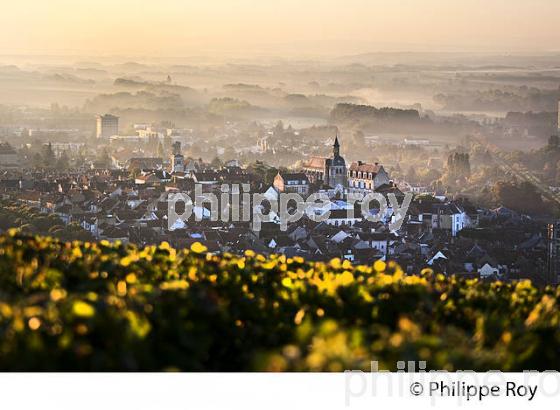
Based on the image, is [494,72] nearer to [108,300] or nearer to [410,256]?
[410,256]

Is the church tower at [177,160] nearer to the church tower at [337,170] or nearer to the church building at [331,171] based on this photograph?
the church building at [331,171]

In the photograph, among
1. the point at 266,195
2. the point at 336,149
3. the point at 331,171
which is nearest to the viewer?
the point at 266,195

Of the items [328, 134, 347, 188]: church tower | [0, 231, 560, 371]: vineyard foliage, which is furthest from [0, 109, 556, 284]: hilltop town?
[0, 231, 560, 371]: vineyard foliage

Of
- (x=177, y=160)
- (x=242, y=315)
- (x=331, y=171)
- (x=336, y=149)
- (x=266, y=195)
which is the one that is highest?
(x=242, y=315)

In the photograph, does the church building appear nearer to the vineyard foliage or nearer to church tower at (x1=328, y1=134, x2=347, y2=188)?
church tower at (x1=328, y1=134, x2=347, y2=188)

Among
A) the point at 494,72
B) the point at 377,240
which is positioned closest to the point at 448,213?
the point at 377,240

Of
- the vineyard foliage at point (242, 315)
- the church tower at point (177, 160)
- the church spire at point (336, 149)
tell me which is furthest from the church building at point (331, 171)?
the vineyard foliage at point (242, 315)

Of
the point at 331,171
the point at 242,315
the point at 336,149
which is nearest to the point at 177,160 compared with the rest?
the point at 331,171

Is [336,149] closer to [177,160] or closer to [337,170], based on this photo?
[337,170]
